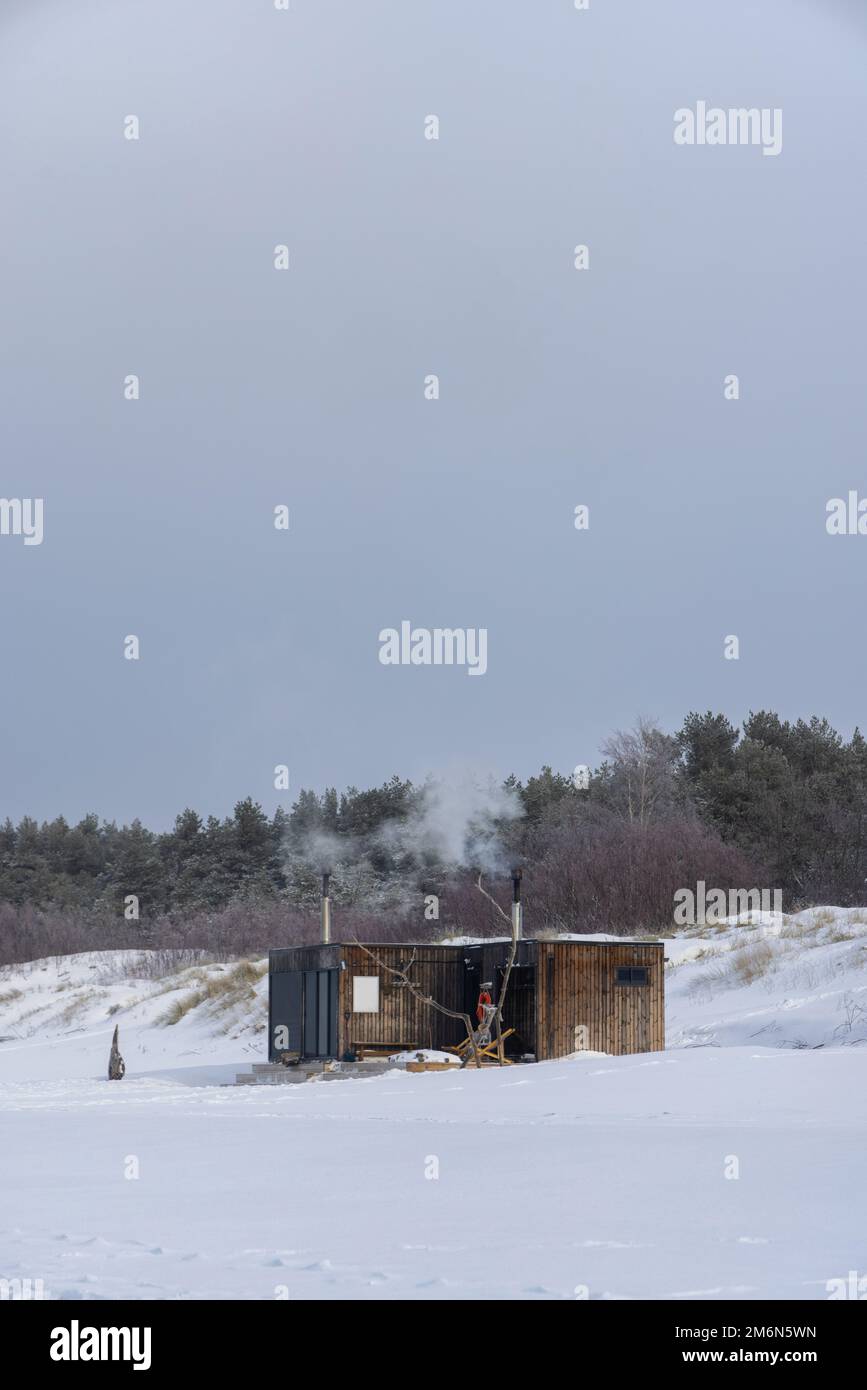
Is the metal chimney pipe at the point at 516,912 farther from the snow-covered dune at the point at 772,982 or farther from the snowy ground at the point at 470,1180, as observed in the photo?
the snowy ground at the point at 470,1180

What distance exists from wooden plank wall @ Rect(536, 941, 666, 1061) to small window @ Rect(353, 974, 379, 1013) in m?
3.74

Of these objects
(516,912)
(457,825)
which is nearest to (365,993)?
(516,912)

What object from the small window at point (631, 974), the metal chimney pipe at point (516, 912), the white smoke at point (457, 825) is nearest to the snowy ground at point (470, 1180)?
→ the small window at point (631, 974)

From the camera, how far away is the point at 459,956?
3161 centimetres

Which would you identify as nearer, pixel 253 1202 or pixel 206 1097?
pixel 253 1202

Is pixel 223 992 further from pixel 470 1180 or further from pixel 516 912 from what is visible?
pixel 470 1180

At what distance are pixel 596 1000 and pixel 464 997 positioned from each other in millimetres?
3660

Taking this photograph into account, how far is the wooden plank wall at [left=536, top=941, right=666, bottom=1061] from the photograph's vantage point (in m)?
28.7

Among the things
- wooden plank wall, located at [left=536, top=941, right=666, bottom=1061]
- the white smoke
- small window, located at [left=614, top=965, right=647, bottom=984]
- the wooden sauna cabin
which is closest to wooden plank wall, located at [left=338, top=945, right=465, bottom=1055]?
the wooden sauna cabin

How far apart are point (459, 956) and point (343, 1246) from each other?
22.1 metres

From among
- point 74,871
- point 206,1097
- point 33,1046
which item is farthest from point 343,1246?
point 74,871

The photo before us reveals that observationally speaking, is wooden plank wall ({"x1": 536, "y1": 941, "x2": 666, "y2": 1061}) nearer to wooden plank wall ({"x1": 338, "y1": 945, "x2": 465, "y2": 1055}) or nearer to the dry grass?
wooden plank wall ({"x1": 338, "y1": 945, "x2": 465, "y2": 1055})
